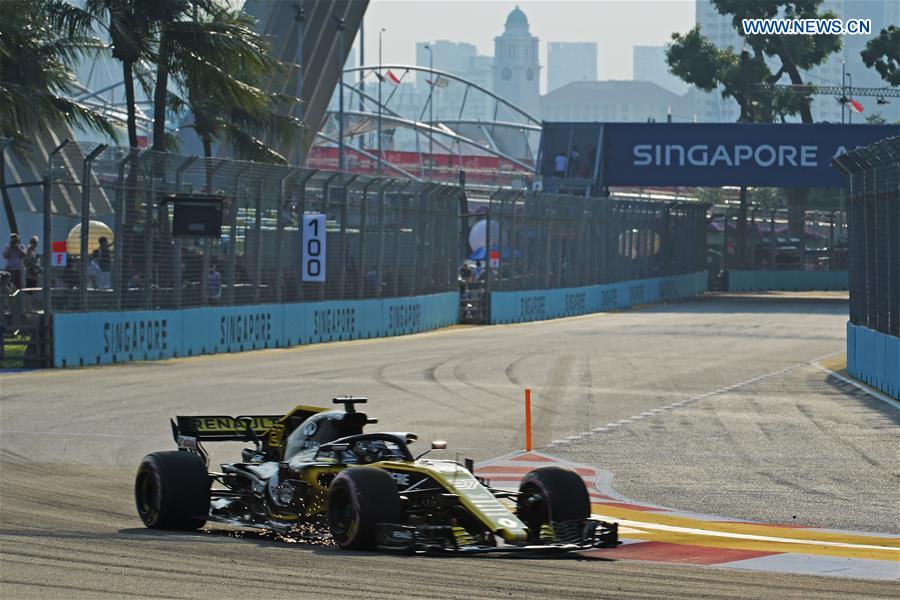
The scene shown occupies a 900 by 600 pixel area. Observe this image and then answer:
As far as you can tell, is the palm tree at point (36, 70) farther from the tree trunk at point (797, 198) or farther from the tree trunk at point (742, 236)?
the tree trunk at point (797, 198)

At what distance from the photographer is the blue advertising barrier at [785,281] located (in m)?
67.5

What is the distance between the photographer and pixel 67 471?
1439 centimetres

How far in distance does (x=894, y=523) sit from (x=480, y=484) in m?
3.58

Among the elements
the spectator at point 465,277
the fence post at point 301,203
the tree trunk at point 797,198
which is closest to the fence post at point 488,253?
the spectator at point 465,277

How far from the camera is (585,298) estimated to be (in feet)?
164

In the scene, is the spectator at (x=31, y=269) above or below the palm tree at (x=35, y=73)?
below

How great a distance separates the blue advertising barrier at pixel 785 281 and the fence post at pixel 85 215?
45.8m

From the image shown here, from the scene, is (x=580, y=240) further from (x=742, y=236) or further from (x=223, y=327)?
(x=223, y=327)

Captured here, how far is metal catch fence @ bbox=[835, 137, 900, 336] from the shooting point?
73.5ft

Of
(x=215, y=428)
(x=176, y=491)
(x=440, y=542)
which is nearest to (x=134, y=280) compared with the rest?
(x=215, y=428)

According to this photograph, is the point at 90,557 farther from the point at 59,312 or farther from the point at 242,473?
the point at 59,312

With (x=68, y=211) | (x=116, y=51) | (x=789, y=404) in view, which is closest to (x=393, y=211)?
(x=116, y=51)

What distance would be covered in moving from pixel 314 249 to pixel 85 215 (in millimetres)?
8002

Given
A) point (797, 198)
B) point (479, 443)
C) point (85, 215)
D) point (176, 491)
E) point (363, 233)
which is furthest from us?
point (797, 198)
